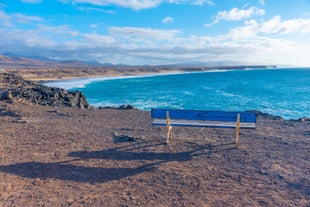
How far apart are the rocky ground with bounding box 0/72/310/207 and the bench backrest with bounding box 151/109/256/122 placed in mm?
770

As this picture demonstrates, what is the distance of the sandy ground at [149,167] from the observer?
4.54 m

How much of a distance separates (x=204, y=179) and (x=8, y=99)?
11.8m

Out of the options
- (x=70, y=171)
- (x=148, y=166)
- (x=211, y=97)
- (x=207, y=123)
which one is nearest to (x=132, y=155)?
(x=148, y=166)

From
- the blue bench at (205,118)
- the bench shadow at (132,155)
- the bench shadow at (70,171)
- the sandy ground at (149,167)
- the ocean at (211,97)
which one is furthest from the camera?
the ocean at (211,97)

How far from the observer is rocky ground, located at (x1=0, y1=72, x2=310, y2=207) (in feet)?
14.9

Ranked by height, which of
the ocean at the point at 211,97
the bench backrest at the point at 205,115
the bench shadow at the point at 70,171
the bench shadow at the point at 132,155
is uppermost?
the bench backrest at the point at 205,115

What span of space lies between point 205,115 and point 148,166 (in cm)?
243

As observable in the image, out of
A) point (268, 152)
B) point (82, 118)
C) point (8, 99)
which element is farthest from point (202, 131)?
point (8, 99)

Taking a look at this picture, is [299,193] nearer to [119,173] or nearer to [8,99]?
[119,173]

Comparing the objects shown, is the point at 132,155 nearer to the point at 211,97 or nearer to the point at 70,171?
the point at 70,171

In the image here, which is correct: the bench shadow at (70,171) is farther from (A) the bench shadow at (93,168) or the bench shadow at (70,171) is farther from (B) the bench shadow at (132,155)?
(B) the bench shadow at (132,155)

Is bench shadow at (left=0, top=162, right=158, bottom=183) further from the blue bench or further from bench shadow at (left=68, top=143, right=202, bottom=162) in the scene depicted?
→ the blue bench

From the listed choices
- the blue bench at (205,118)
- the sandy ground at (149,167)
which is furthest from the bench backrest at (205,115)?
the sandy ground at (149,167)

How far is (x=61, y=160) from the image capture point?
6.11 meters
